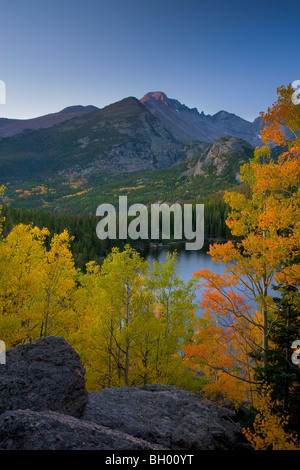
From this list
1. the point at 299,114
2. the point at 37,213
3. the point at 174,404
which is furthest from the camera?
the point at 37,213

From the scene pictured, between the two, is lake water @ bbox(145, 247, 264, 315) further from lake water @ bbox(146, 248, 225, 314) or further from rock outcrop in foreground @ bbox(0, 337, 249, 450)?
rock outcrop in foreground @ bbox(0, 337, 249, 450)

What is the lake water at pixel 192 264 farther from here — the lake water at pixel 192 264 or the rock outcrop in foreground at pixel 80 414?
the rock outcrop in foreground at pixel 80 414

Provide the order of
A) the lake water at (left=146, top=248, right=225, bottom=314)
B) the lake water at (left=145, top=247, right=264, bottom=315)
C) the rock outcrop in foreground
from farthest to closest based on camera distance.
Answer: the lake water at (left=146, top=248, right=225, bottom=314) → the lake water at (left=145, top=247, right=264, bottom=315) → the rock outcrop in foreground

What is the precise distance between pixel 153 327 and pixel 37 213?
3891 inches

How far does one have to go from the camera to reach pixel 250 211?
1127cm

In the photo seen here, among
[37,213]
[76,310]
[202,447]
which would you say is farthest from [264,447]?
[37,213]

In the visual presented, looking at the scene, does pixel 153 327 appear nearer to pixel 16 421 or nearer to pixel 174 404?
pixel 174 404

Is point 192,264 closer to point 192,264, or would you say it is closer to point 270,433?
point 192,264

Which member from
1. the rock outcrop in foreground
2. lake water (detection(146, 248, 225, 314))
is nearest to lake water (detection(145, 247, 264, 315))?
lake water (detection(146, 248, 225, 314))

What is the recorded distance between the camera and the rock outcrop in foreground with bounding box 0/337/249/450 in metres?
5.95

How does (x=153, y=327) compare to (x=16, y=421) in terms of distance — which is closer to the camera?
(x=16, y=421)

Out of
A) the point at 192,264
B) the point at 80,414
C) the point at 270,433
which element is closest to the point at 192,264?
the point at 192,264

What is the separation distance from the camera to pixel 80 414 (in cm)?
795

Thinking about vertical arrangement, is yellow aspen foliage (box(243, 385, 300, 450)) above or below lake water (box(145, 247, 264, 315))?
above
